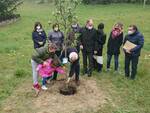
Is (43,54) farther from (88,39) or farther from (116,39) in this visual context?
(116,39)

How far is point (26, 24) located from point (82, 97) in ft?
48.6

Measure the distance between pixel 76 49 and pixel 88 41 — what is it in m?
0.82

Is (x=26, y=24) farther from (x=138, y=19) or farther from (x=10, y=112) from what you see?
(x=10, y=112)

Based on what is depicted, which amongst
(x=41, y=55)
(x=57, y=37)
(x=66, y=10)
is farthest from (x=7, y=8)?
(x=41, y=55)

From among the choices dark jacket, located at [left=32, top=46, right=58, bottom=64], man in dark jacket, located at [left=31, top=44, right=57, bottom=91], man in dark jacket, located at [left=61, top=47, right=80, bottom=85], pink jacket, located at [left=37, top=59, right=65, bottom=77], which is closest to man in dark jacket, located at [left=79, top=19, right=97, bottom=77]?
man in dark jacket, located at [left=61, top=47, right=80, bottom=85]

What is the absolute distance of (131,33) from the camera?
35.5ft

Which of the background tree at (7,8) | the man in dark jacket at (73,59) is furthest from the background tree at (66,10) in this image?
the background tree at (7,8)

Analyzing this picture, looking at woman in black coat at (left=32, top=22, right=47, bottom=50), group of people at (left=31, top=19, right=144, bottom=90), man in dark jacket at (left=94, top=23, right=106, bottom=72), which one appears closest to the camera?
group of people at (left=31, top=19, right=144, bottom=90)

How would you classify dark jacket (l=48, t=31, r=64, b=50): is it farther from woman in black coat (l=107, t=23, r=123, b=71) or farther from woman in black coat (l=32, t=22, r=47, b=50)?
woman in black coat (l=107, t=23, r=123, b=71)

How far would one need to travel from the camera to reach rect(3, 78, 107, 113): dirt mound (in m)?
8.95

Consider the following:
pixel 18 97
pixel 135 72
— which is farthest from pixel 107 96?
pixel 18 97

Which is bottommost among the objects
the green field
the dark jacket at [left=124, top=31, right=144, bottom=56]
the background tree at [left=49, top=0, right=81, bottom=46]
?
the green field

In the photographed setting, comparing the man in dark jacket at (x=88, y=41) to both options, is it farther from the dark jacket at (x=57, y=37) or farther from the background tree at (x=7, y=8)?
the background tree at (x=7, y=8)

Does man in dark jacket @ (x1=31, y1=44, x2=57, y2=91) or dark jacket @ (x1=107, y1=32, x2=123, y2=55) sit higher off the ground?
man in dark jacket @ (x1=31, y1=44, x2=57, y2=91)
